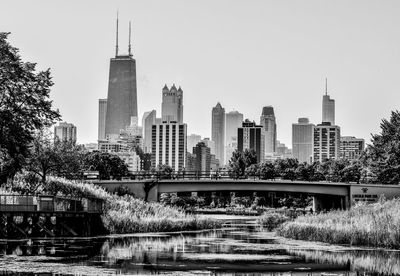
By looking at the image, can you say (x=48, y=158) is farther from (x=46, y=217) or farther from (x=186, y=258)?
(x=186, y=258)

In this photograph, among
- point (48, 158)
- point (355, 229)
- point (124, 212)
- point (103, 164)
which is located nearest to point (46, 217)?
point (124, 212)

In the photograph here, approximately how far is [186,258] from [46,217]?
20437mm

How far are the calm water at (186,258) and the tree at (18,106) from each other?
1872cm

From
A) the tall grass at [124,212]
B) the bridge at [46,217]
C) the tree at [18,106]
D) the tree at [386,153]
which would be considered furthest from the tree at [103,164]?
the bridge at [46,217]

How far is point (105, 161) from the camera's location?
194m

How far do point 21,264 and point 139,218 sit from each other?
35.1 meters

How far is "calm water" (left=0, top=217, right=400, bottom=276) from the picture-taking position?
44625 millimetres

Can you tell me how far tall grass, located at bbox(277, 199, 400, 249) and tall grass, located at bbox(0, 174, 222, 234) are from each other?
12.4m

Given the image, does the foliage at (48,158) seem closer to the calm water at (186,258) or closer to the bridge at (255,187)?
the bridge at (255,187)

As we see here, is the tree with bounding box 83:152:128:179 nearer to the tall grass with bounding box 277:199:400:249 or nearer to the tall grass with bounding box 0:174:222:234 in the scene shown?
the tall grass with bounding box 0:174:222:234

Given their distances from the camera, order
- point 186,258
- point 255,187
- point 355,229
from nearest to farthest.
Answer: point 186,258 < point 355,229 < point 255,187

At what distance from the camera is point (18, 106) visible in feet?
273

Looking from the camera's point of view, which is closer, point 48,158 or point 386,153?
point 48,158

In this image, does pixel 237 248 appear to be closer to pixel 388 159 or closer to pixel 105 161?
pixel 388 159
